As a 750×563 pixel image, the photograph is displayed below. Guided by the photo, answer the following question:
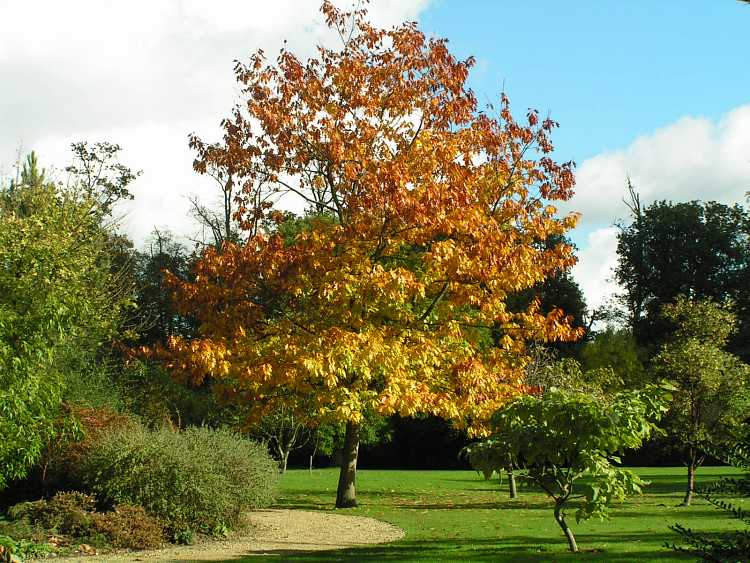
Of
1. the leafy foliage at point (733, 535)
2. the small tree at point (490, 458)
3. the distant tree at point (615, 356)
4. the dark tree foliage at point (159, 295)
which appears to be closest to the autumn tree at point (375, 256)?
the small tree at point (490, 458)

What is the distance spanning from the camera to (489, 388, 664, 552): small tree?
10.4 metres

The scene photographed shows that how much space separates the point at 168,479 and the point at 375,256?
245 inches

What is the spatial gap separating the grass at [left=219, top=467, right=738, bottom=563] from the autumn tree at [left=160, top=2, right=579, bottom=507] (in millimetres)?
2170

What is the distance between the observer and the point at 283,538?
564 inches

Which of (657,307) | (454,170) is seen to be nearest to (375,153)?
(454,170)

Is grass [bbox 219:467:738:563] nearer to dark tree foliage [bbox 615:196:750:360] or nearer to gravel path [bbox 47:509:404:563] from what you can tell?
gravel path [bbox 47:509:404:563]

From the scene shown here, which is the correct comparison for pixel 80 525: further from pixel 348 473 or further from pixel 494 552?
pixel 348 473

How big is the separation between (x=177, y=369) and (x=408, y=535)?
5.67 metres

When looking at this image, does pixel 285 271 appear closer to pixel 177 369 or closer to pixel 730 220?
pixel 177 369

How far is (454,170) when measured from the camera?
16844 millimetres

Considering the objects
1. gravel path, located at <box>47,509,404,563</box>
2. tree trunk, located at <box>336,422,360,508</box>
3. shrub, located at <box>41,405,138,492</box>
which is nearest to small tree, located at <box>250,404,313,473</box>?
tree trunk, located at <box>336,422,360,508</box>

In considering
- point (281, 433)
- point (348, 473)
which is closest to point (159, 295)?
point (281, 433)

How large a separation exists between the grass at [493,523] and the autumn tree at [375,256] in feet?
7.12

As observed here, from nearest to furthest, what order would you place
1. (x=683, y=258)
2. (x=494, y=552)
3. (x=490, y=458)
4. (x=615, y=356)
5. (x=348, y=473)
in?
1. (x=490, y=458)
2. (x=494, y=552)
3. (x=348, y=473)
4. (x=615, y=356)
5. (x=683, y=258)
